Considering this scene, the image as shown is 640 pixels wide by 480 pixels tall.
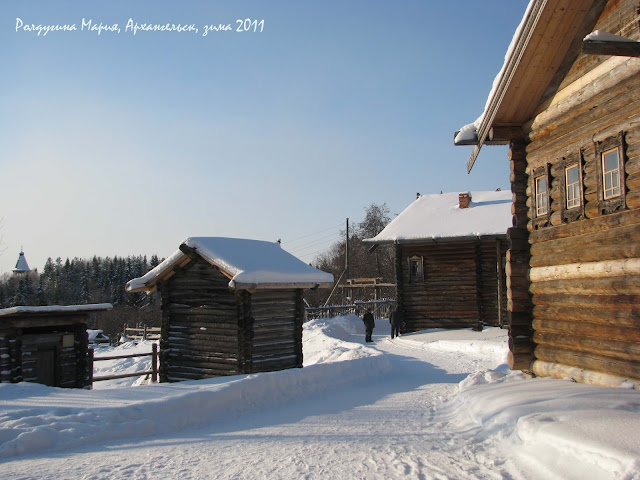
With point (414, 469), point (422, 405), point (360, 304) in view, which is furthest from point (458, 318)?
point (414, 469)

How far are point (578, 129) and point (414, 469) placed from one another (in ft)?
19.2

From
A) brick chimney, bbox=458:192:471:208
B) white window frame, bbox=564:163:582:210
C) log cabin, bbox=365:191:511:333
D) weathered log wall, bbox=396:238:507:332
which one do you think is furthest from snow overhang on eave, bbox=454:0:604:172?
brick chimney, bbox=458:192:471:208

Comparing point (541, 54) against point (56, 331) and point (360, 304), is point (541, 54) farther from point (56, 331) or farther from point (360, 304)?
point (360, 304)

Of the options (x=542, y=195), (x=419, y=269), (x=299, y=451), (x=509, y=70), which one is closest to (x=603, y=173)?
(x=542, y=195)

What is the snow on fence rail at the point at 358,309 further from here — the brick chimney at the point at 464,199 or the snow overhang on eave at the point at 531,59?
the snow overhang on eave at the point at 531,59

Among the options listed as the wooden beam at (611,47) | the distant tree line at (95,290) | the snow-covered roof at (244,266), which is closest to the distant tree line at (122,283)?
the distant tree line at (95,290)

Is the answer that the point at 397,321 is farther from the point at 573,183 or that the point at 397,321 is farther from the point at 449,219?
the point at 573,183

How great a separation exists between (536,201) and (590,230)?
5.97ft

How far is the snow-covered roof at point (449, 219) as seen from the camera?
24375 millimetres

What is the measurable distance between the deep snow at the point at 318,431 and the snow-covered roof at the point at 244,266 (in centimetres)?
315

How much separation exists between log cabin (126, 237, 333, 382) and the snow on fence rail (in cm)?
1804

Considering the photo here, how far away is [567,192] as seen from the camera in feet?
29.0

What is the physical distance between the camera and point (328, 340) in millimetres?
23953

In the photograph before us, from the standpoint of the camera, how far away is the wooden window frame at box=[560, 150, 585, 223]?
27.2 feet
